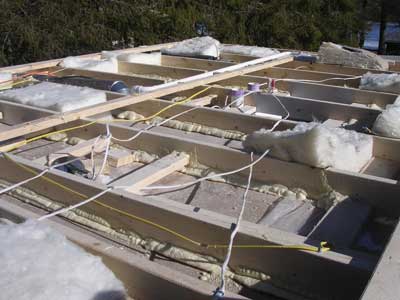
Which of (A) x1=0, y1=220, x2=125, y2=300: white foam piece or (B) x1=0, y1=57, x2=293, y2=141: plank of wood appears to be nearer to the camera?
(A) x1=0, y1=220, x2=125, y2=300: white foam piece

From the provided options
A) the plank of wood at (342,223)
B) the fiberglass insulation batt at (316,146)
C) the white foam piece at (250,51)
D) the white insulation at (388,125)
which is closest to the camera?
the plank of wood at (342,223)

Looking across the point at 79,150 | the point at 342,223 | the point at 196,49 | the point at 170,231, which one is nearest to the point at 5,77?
the point at 79,150

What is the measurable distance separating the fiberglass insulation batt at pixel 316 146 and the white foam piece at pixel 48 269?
1454 mm

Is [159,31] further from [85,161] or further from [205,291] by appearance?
[205,291]

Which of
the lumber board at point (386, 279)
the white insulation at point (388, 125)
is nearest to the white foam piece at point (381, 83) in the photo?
the white insulation at point (388, 125)

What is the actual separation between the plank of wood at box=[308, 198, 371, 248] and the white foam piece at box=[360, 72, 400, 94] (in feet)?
7.58

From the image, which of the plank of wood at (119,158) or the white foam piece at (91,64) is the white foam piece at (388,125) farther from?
the white foam piece at (91,64)

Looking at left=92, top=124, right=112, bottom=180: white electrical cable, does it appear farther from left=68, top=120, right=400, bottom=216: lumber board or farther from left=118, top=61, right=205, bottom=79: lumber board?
left=118, top=61, right=205, bottom=79: lumber board

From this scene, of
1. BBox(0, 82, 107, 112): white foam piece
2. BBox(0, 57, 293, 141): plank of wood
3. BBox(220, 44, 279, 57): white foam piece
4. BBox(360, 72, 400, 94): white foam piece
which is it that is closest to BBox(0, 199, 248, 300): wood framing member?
BBox(0, 57, 293, 141): plank of wood

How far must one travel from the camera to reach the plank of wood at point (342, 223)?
2342mm

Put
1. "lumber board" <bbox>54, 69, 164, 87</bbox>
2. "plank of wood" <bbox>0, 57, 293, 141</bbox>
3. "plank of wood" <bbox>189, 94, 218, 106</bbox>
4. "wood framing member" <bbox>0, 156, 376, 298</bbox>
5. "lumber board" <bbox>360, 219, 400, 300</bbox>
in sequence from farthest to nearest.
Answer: "lumber board" <bbox>54, 69, 164, 87</bbox>, "plank of wood" <bbox>189, 94, 218, 106</bbox>, "plank of wood" <bbox>0, 57, 293, 141</bbox>, "wood framing member" <bbox>0, 156, 376, 298</bbox>, "lumber board" <bbox>360, 219, 400, 300</bbox>

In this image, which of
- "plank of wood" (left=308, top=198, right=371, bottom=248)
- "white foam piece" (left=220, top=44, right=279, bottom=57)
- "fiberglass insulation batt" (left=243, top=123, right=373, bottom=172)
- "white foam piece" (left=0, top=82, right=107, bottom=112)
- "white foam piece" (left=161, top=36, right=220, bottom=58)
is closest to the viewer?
"plank of wood" (left=308, top=198, right=371, bottom=248)

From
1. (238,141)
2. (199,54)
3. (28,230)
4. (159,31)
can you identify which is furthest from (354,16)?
(28,230)

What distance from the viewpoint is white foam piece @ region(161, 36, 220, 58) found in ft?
20.9
